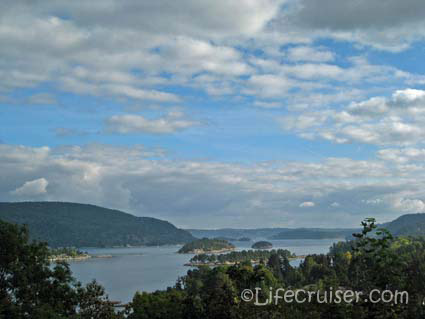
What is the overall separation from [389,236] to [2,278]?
15285 millimetres

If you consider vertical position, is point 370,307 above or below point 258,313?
above

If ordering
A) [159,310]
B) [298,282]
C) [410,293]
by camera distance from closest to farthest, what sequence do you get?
[410,293] → [159,310] → [298,282]

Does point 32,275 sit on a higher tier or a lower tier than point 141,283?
higher

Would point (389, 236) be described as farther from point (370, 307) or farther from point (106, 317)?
point (106, 317)

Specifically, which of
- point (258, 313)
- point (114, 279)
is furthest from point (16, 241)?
point (114, 279)

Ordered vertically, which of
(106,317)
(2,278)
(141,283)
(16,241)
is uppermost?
(16,241)

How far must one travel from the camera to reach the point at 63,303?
1892cm

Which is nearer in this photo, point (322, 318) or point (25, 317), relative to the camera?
point (322, 318)

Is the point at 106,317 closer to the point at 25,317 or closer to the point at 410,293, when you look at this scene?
the point at 25,317

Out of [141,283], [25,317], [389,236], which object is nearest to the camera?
[389,236]

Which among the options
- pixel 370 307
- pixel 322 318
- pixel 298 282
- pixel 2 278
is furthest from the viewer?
pixel 298 282

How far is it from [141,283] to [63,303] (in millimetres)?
102959

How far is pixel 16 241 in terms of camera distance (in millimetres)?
18719

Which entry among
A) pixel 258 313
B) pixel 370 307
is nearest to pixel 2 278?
pixel 258 313
